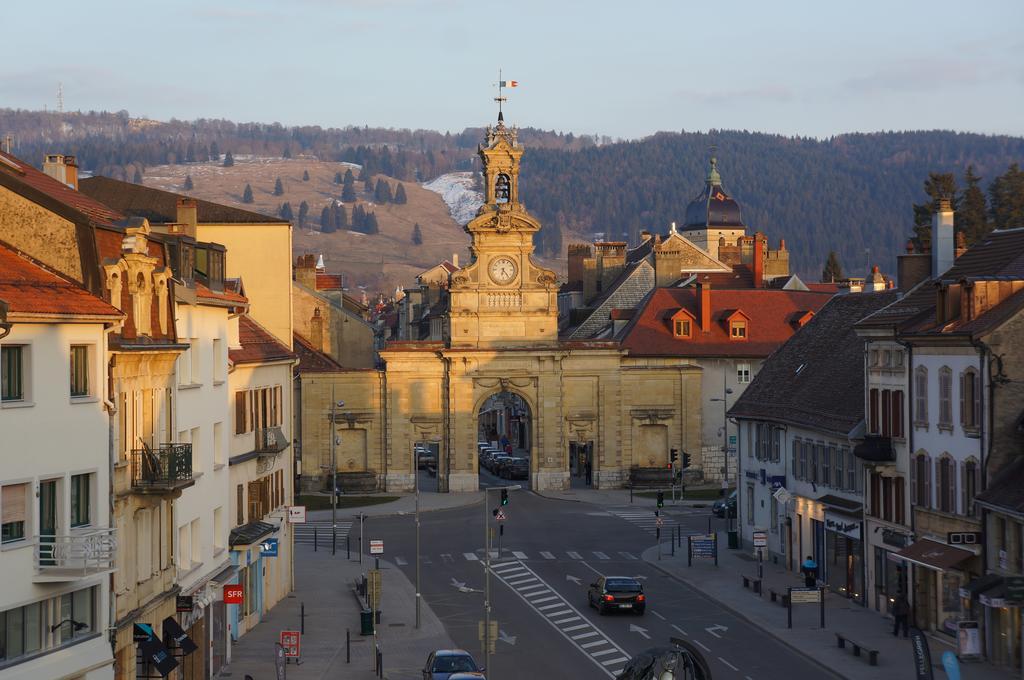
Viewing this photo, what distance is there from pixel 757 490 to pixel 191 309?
122 ft

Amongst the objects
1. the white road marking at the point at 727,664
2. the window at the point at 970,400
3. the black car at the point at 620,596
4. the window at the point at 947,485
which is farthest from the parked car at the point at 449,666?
the window at the point at 970,400

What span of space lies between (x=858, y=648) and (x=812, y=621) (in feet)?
23.4

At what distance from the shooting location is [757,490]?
74.8m

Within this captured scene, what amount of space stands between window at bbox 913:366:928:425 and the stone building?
52185mm

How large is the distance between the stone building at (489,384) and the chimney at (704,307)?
4465 mm

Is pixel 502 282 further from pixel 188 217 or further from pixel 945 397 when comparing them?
pixel 945 397

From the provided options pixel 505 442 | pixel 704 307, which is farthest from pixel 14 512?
pixel 505 442

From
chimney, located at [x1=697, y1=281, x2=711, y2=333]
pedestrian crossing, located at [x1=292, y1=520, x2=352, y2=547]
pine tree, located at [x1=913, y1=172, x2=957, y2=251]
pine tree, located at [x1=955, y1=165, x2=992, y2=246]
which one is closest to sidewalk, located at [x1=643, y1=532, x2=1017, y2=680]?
pedestrian crossing, located at [x1=292, y1=520, x2=352, y2=547]

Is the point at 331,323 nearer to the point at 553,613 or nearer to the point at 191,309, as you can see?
the point at 553,613

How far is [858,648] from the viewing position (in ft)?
158

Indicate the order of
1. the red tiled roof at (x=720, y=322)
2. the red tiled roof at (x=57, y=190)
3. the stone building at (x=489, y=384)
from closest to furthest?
the red tiled roof at (x=57, y=190)
the stone building at (x=489, y=384)
the red tiled roof at (x=720, y=322)

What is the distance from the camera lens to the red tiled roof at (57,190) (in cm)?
4019

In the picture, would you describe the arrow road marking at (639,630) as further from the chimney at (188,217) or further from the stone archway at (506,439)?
the stone archway at (506,439)

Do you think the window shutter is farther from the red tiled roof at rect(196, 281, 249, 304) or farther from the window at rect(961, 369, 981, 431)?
the red tiled roof at rect(196, 281, 249, 304)
